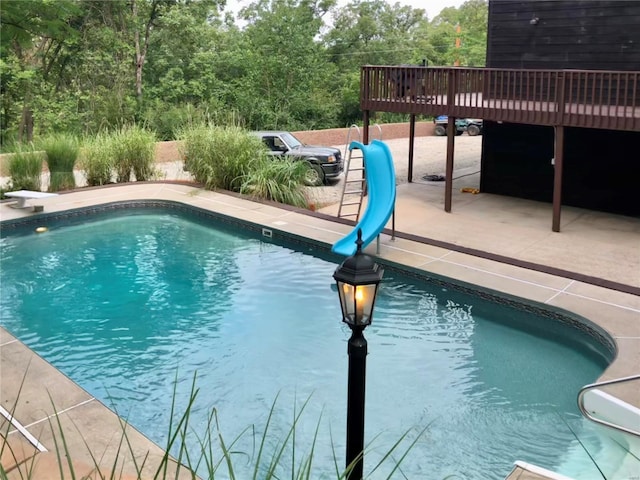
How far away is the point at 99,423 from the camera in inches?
215

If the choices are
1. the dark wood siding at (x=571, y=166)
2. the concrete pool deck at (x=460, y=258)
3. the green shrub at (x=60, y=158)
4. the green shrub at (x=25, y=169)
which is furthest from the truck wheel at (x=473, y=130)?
the green shrub at (x=25, y=169)

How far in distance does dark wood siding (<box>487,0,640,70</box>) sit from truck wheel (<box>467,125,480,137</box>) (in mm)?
14177

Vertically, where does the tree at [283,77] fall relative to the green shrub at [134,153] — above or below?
above

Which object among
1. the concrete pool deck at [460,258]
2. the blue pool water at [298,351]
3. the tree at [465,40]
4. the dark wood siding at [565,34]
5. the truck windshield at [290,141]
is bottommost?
the blue pool water at [298,351]

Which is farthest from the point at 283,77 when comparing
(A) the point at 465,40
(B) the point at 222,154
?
(A) the point at 465,40

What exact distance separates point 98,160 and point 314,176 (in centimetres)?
516

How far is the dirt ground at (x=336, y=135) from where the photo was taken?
20344 mm

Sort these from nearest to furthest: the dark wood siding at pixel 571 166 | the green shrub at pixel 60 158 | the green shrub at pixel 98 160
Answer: the dark wood siding at pixel 571 166 < the green shrub at pixel 60 158 < the green shrub at pixel 98 160

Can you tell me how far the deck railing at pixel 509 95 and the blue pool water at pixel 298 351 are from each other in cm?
417

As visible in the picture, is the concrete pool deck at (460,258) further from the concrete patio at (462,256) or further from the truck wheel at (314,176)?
the truck wheel at (314,176)

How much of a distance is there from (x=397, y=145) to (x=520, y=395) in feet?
62.4

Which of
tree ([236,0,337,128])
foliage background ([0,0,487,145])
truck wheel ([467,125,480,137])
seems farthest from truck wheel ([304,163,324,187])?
truck wheel ([467,125,480,137])

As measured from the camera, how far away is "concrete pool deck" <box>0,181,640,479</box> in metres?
5.62

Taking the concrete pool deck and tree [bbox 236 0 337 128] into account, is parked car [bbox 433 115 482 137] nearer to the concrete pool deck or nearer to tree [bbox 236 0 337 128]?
tree [bbox 236 0 337 128]
